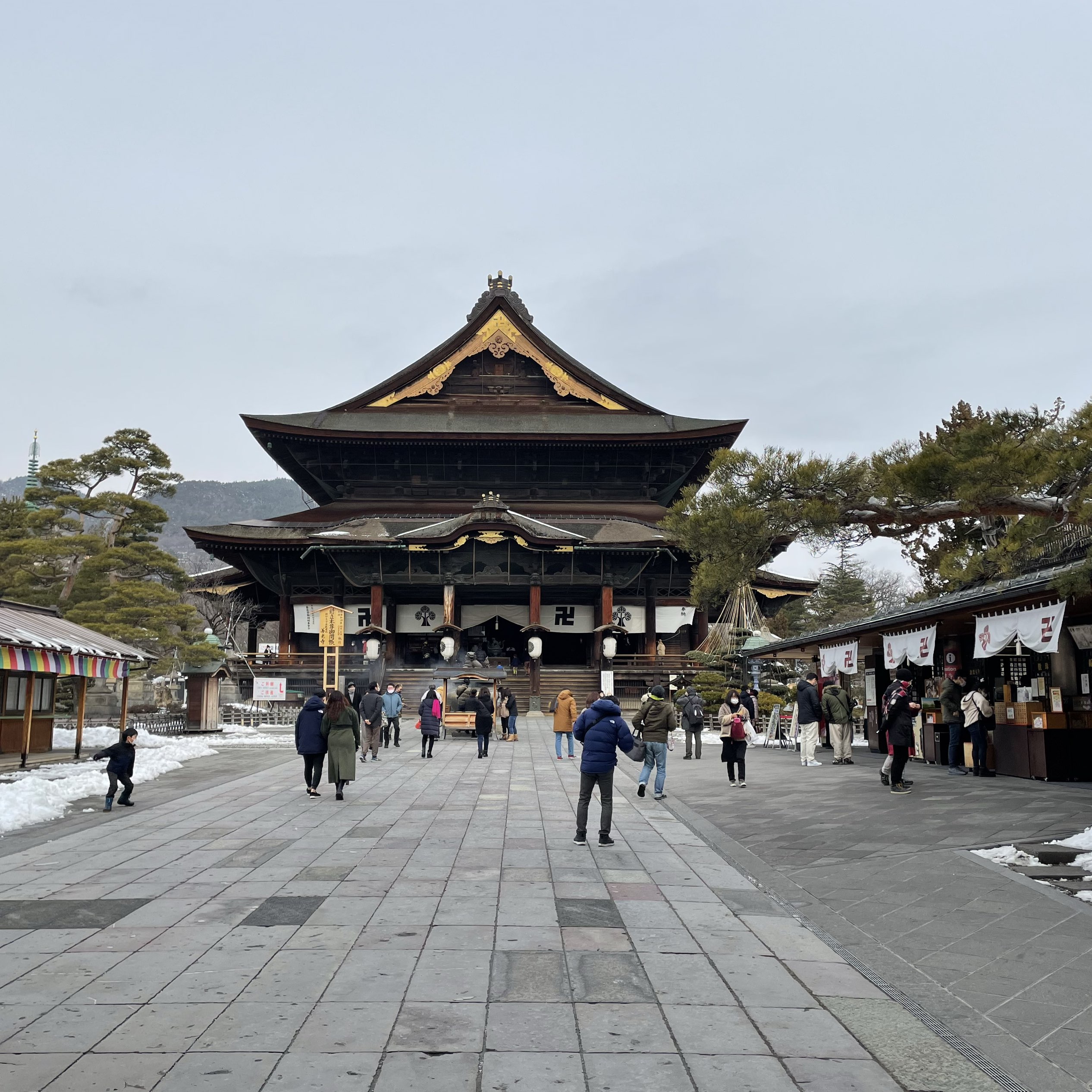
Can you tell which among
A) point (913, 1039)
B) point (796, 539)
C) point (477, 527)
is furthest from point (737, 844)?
point (477, 527)

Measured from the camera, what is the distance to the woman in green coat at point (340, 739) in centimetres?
1310

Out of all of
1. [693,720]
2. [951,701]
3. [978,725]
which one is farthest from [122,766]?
[951,701]

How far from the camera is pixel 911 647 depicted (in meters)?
17.5

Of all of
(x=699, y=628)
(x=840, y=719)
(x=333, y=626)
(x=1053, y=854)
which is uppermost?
(x=699, y=628)

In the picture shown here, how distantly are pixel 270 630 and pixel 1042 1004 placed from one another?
76.5 m

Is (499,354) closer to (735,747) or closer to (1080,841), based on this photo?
(735,747)

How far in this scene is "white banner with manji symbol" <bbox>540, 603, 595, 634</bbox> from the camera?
41.7 m

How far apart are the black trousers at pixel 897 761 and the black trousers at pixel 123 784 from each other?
1027cm

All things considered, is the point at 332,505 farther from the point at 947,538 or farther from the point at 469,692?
the point at 947,538

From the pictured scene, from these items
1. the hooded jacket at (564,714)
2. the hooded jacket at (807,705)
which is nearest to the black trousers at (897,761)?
the hooded jacket at (807,705)

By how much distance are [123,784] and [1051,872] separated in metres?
10.8

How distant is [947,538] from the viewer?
33125 mm

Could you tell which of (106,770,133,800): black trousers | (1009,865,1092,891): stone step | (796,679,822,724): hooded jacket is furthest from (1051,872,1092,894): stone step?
(796,679,822,724): hooded jacket

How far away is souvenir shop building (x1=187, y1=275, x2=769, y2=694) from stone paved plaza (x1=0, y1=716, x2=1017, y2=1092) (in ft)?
96.1
